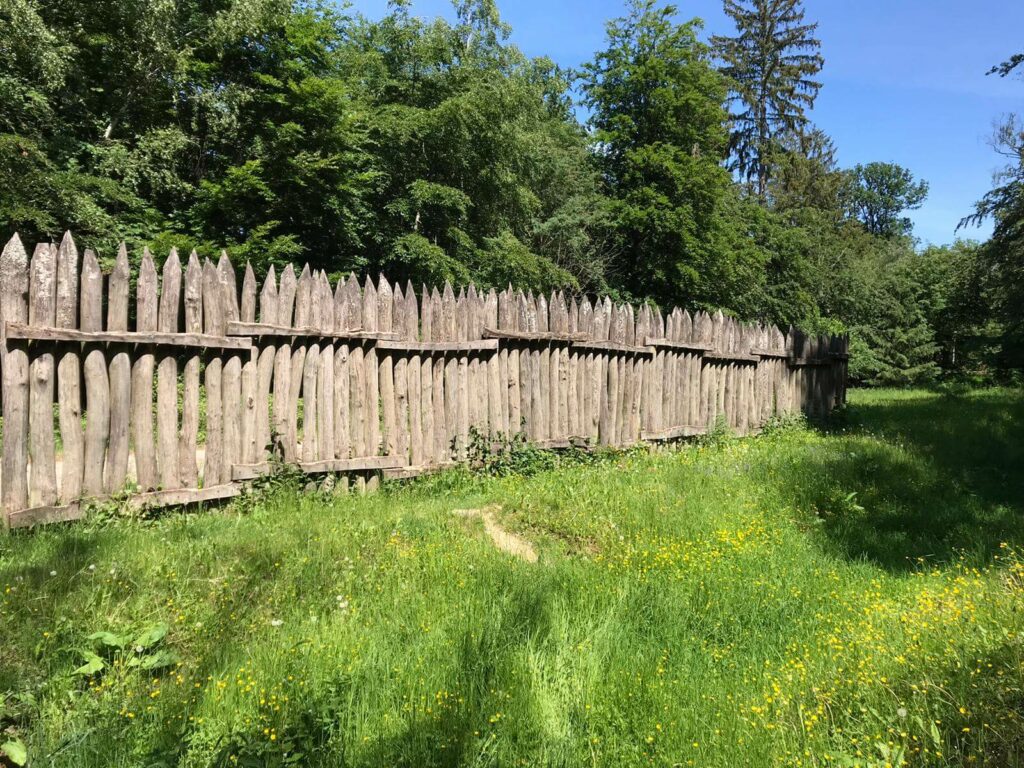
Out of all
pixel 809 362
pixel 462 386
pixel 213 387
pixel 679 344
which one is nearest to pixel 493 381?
pixel 462 386

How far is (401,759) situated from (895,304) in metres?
33.1

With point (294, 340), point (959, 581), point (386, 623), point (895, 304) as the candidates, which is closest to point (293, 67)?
point (294, 340)

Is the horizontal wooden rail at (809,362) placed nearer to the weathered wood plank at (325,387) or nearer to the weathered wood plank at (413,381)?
the weathered wood plank at (413,381)

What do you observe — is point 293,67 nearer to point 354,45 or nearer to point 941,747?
point 354,45

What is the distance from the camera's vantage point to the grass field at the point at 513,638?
93.0 inches

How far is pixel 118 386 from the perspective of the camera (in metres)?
4.43

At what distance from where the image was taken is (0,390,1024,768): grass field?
236 cm

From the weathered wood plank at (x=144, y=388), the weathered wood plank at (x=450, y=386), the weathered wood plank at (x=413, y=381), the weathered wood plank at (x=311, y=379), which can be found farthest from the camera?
the weathered wood plank at (x=450, y=386)

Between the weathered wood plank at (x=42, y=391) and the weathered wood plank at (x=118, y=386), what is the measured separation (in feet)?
1.11

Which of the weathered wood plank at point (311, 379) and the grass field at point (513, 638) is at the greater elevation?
the weathered wood plank at point (311, 379)

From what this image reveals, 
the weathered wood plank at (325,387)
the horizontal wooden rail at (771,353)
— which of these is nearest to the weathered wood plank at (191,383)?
the weathered wood plank at (325,387)

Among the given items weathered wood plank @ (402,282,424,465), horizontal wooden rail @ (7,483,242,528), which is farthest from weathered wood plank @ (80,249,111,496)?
weathered wood plank @ (402,282,424,465)

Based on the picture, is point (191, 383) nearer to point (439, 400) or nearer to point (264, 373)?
point (264, 373)

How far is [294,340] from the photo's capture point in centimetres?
534
